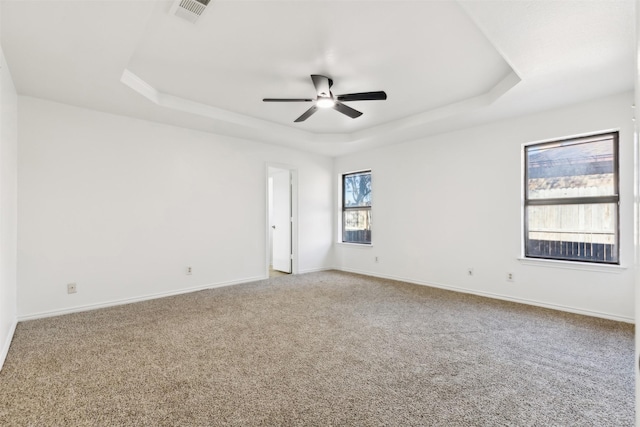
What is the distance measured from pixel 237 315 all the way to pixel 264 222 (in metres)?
2.15

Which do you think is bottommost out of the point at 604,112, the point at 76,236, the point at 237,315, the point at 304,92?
the point at 237,315

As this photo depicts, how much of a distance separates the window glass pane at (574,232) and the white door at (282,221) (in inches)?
156

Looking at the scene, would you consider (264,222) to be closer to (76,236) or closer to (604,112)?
(76,236)

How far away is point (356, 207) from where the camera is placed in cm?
627

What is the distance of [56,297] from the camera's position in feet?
A: 11.2

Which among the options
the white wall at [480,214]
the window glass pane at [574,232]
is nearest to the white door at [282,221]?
the white wall at [480,214]

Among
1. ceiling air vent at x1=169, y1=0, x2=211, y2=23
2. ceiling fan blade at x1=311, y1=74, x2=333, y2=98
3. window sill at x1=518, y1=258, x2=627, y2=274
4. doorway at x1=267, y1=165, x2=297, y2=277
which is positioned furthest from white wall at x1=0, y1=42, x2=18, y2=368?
window sill at x1=518, y1=258, x2=627, y2=274

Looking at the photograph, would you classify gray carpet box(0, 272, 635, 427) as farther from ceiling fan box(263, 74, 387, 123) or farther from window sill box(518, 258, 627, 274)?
ceiling fan box(263, 74, 387, 123)

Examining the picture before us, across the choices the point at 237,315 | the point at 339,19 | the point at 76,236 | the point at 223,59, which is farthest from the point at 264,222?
the point at 339,19

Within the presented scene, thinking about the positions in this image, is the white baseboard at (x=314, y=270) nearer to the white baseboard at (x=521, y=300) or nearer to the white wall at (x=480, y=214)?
the white wall at (x=480, y=214)

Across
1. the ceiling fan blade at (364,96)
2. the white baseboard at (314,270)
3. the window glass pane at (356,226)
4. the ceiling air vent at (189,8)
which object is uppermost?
the ceiling air vent at (189,8)

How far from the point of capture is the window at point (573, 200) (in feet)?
11.2

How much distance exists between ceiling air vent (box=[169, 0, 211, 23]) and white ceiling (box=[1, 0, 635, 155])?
59 mm

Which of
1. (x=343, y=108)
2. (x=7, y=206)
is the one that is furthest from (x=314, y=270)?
(x=7, y=206)
